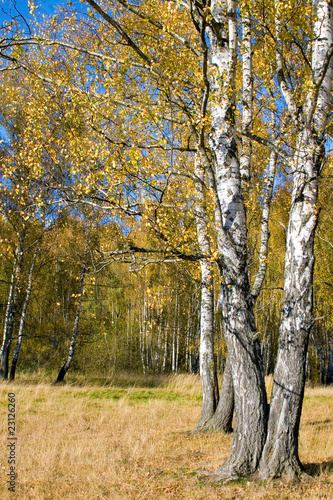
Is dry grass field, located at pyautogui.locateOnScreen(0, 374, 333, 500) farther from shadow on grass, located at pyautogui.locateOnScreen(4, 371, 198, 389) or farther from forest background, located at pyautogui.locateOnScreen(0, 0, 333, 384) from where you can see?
shadow on grass, located at pyautogui.locateOnScreen(4, 371, 198, 389)

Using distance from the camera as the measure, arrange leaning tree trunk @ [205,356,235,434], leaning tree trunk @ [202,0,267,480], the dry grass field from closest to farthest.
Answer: the dry grass field
leaning tree trunk @ [202,0,267,480]
leaning tree trunk @ [205,356,235,434]

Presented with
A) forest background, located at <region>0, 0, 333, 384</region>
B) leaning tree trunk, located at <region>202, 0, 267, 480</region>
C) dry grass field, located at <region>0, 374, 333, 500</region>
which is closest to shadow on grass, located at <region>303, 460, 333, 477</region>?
dry grass field, located at <region>0, 374, 333, 500</region>

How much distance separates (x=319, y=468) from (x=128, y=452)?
2.67 m

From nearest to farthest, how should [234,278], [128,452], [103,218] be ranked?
[234,278], [128,452], [103,218]

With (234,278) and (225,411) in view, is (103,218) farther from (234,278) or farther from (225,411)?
(234,278)

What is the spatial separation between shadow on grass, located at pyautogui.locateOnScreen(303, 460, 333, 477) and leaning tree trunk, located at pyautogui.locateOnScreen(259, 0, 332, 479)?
0.42m

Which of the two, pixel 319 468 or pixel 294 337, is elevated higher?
pixel 294 337

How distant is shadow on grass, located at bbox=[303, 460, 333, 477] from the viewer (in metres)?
4.30

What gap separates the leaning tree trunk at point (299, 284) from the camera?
160 inches

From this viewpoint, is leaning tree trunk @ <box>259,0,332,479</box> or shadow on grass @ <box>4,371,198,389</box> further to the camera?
shadow on grass @ <box>4,371,198,389</box>

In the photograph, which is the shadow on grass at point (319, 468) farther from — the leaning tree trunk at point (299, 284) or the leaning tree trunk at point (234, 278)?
the leaning tree trunk at point (234, 278)

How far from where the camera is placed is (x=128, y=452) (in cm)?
559

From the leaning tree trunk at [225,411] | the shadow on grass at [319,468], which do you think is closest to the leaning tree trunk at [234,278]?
the shadow on grass at [319,468]

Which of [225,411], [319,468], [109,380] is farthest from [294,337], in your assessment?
[109,380]
